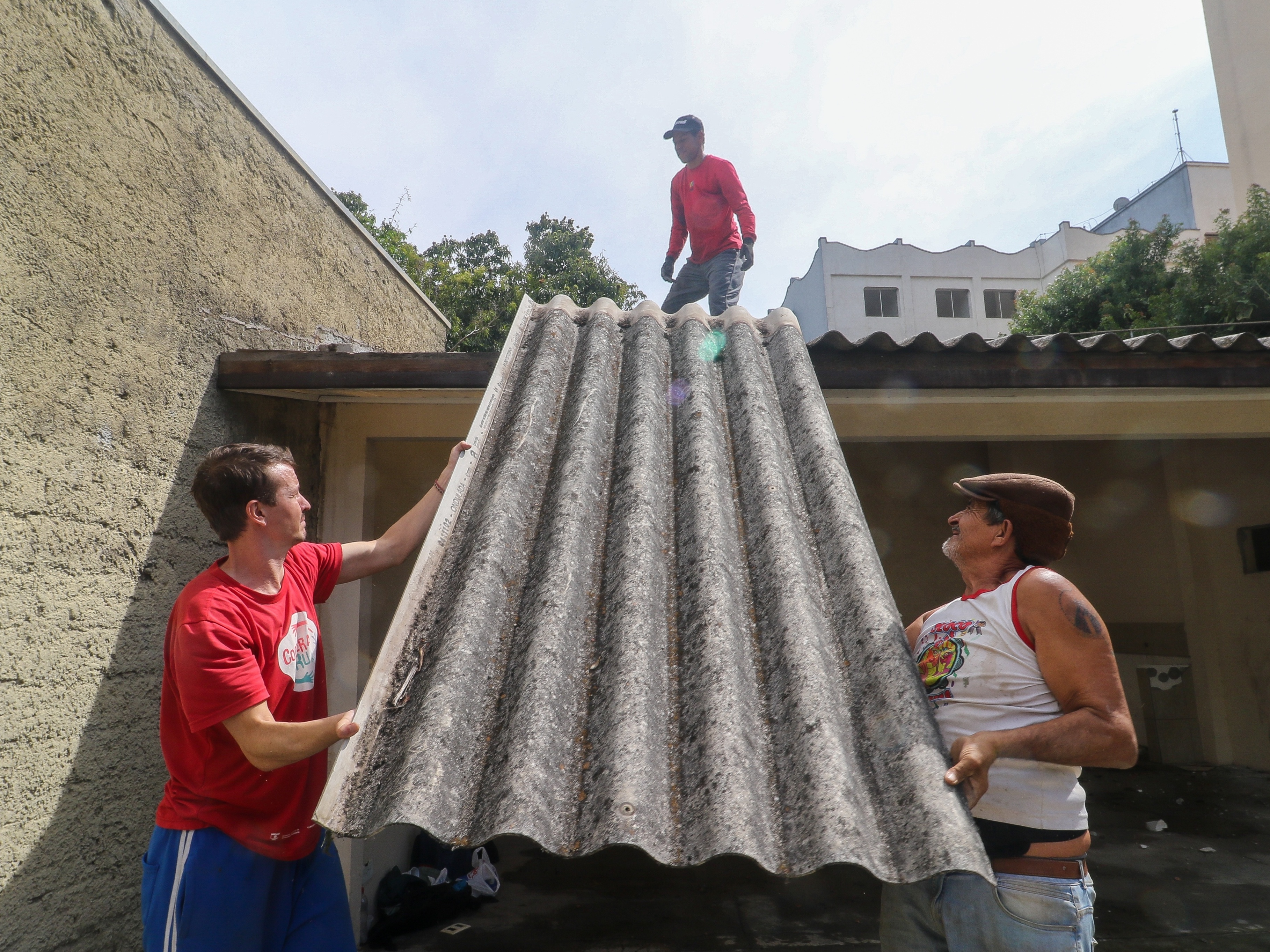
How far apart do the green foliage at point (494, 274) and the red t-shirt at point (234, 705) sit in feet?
46.7

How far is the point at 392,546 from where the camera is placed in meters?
2.44

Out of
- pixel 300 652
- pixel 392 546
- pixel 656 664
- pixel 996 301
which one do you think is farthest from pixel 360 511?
pixel 996 301

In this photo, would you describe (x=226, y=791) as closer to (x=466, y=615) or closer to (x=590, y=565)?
(x=466, y=615)

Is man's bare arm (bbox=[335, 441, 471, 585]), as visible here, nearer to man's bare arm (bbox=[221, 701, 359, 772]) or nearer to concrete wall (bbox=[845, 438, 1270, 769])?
man's bare arm (bbox=[221, 701, 359, 772])

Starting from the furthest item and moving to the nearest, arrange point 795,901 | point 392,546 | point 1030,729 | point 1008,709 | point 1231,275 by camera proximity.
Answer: point 1231,275 → point 795,901 → point 392,546 → point 1008,709 → point 1030,729

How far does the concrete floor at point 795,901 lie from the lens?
160 inches

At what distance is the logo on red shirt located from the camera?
2.01 meters

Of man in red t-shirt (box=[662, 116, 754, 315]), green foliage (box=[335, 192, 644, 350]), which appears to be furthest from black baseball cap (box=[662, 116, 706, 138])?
green foliage (box=[335, 192, 644, 350])

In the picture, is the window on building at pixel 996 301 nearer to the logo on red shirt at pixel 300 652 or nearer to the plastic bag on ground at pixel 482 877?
the plastic bag on ground at pixel 482 877

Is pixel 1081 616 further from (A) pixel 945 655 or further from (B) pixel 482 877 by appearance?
(B) pixel 482 877

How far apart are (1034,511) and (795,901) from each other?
151 inches

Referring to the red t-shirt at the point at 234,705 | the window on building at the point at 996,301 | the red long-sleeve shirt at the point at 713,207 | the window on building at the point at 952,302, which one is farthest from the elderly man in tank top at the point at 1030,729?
the window on building at the point at 996,301

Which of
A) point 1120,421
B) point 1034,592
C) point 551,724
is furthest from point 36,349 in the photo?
point 1120,421

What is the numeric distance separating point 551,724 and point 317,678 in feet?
3.78
